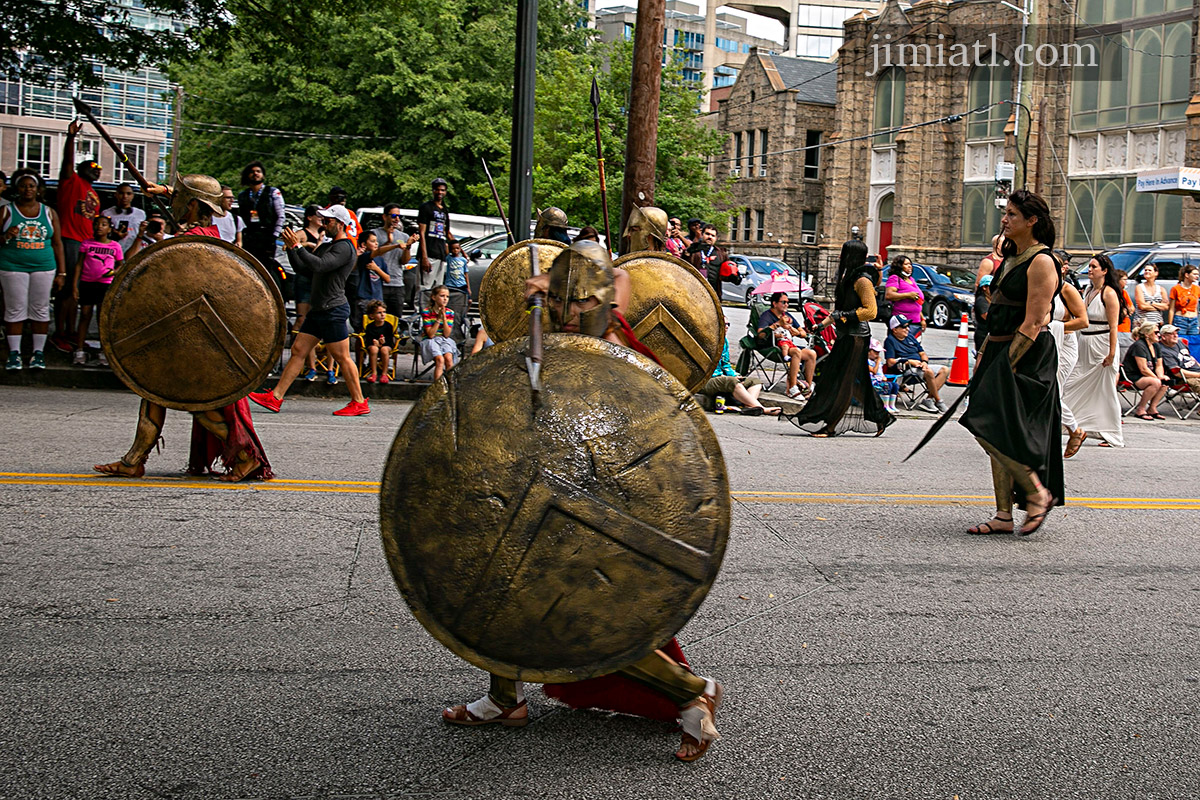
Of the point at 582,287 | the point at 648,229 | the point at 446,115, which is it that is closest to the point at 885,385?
the point at 648,229

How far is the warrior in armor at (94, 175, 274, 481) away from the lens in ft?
24.7

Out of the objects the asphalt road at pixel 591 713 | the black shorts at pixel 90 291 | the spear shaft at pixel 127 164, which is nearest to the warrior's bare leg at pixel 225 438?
the asphalt road at pixel 591 713

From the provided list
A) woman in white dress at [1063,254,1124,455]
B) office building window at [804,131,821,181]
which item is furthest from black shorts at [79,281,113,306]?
office building window at [804,131,821,181]

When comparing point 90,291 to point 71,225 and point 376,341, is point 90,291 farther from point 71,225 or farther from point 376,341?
point 376,341

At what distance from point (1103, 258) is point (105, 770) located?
1109 centimetres

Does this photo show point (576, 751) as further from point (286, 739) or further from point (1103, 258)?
point (1103, 258)

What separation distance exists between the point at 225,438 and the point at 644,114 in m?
8.41

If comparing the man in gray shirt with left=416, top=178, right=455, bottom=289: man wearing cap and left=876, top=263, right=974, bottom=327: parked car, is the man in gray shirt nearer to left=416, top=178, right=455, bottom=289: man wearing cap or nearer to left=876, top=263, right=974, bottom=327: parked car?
left=416, top=178, right=455, bottom=289: man wearing cap

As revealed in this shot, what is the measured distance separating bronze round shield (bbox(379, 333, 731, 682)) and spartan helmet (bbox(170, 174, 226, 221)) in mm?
5075

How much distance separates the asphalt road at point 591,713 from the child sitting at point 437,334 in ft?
21.0

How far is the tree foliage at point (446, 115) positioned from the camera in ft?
125

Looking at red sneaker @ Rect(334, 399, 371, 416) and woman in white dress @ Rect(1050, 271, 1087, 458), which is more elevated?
woman in white dress @ Rect(1050, 271, 1087, 458)

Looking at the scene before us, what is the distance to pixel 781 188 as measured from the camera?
200ft

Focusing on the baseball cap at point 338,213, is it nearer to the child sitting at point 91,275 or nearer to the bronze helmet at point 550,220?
the bronze helmet at point 550,220
